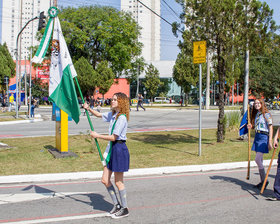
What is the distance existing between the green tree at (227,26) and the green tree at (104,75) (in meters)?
37.7

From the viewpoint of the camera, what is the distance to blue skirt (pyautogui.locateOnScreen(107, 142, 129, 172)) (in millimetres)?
4734

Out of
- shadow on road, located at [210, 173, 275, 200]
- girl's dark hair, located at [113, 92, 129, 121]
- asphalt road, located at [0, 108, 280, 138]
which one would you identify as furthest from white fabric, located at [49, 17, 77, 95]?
asphalt road, located at [0, 108, 280, 138]

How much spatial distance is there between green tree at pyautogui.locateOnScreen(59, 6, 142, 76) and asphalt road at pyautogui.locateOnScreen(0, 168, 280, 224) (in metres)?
41.5

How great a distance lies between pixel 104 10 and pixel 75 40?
7.14 metres

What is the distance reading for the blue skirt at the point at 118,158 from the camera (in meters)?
4.73

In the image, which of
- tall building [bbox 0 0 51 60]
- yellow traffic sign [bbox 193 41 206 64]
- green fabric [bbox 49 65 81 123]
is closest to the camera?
green fabric [bbox 49 65 81 123]

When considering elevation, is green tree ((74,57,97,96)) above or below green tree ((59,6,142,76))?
below

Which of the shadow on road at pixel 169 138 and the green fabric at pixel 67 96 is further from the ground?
the green fabric at pixel 67 96

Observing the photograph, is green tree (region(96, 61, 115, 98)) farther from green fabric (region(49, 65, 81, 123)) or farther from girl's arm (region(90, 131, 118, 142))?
girl's arm (region(90, 131, 118, 142))

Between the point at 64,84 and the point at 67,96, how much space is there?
25 centimetres

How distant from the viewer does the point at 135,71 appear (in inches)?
2208

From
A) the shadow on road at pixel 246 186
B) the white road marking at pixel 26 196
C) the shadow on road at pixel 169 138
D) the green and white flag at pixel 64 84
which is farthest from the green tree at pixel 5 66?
the shadow on road at pixel 246 186

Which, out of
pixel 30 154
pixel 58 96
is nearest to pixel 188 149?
pixel 30 154

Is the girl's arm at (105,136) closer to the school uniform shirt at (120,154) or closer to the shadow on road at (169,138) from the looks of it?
the school uniform shirt at (120,154)
